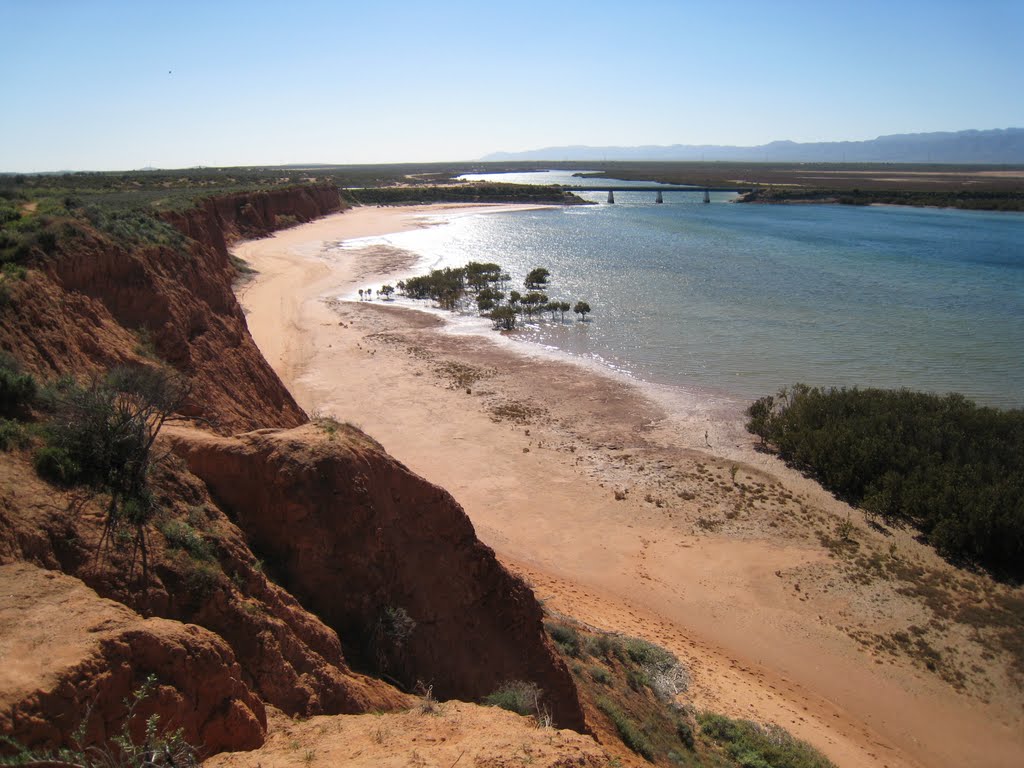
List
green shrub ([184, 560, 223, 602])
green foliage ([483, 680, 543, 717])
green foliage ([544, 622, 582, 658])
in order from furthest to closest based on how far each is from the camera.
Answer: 1. green foliage ([544, 622, 582, 658])
2. green foliage ([483, 680, 543, 717])
3. green shrub ([184, 560, 223, 602])

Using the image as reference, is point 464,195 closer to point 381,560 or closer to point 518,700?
point 381,560

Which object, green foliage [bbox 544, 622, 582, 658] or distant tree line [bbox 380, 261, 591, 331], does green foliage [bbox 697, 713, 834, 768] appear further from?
distant tree line [bbox 380, 261, 591, 331]

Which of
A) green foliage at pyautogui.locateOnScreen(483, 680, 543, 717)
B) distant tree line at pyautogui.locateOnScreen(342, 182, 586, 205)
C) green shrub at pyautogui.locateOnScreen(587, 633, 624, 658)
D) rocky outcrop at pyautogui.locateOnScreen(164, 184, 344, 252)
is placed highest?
distant tree line at pyautogui.locateOnScreen(342, 182, 586, 205)

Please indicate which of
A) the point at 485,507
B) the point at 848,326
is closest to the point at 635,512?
the point at 485,507

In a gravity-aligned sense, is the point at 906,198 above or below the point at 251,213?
above

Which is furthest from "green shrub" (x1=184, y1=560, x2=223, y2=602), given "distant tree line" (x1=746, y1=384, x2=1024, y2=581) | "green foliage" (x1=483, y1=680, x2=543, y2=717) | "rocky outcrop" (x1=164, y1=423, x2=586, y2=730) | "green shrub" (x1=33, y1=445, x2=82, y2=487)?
"distant tree line" (x1=746, y1=384, x2=1024, y2=581)

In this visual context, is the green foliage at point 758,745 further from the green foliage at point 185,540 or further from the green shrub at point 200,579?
the green foliage at point 185,540

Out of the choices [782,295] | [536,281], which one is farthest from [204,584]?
[782,295]
